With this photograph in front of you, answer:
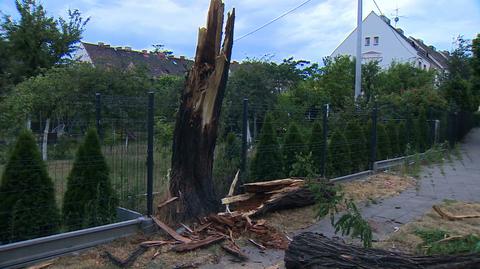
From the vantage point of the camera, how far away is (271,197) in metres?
7.45

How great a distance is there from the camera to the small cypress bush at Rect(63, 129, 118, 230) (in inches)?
227

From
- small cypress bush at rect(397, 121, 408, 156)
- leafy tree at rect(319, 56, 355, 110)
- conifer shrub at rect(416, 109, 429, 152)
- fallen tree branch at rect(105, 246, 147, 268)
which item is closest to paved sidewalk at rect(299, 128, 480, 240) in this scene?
small cypress bush at rect(397, 121, 408, 156)

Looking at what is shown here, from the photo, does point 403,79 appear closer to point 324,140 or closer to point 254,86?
point 254,86

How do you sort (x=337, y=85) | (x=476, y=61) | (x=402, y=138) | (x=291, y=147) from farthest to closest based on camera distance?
(x=337, y=85), (x=476, y=61), (x=402, y=138), (x=291, y=147)

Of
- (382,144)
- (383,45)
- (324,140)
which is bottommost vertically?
(382,144)

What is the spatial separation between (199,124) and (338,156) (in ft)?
17.6

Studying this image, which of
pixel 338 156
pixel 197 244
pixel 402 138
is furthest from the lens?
pixel 402 138

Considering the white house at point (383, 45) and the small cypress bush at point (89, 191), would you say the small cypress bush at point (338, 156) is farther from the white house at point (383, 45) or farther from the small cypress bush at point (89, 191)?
the white house at point (383, 45)

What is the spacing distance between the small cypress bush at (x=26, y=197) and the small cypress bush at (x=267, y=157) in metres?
3.99

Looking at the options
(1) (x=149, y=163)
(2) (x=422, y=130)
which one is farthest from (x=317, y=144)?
(2) (x=422, y=130)

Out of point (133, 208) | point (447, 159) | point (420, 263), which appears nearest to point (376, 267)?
point (420, 263)

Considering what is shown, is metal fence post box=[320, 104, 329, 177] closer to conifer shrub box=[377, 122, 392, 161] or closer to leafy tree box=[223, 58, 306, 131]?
conifer shrub box=[377, 122, 392, 161]

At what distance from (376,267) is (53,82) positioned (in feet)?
44.4

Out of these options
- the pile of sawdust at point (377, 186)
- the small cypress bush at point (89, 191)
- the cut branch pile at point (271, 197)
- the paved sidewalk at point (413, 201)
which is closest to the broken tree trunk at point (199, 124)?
the cut branch pile at point (271, 197)
